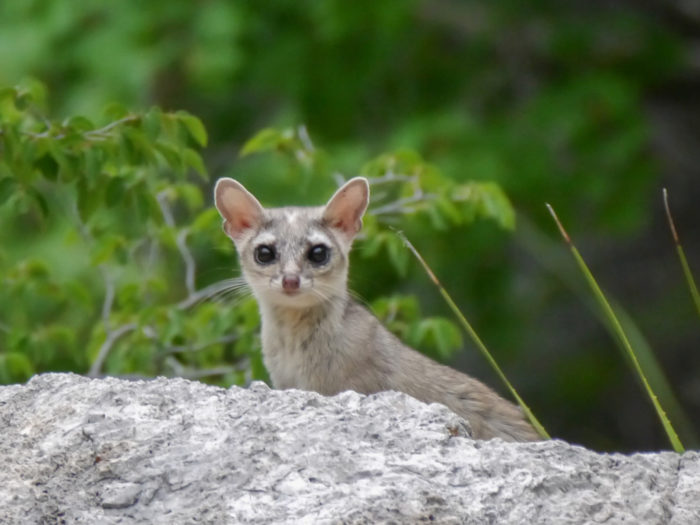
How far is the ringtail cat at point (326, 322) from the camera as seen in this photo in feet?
18.7

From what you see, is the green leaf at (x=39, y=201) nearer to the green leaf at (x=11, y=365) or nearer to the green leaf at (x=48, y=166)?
the green leaf at (x=48, y=166)

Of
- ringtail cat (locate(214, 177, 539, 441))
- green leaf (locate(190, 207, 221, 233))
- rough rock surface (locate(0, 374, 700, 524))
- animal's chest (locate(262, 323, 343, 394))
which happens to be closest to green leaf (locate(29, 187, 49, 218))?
ringtail cat (locate(214, 177, 539, 441))

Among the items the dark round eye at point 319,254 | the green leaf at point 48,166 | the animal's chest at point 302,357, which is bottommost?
the animal's chest at point 302,357

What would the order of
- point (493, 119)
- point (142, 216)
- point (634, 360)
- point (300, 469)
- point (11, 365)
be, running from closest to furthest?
point (300, 469) < point (634, 360) < point (11, 365) < point (142, 216) < point (493, 119)

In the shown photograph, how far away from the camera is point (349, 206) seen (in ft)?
19.9

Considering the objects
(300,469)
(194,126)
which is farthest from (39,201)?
(300,469)

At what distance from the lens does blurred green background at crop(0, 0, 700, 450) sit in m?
11.2

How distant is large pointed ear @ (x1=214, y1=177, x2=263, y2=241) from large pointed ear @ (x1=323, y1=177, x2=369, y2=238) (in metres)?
0.31

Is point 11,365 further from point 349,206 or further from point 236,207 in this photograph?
point 349,206

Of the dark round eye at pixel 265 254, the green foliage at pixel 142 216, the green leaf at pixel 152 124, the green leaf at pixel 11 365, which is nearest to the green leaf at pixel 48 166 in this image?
the green foliage at pixel 142 216

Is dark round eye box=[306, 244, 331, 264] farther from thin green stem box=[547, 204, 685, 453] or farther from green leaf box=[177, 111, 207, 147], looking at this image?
thin green stem box=[547, 204, 685, 453]

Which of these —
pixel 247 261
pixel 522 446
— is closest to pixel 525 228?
pixel 247 261

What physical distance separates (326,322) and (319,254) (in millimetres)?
284

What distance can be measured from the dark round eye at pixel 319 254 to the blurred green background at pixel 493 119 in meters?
4.36
